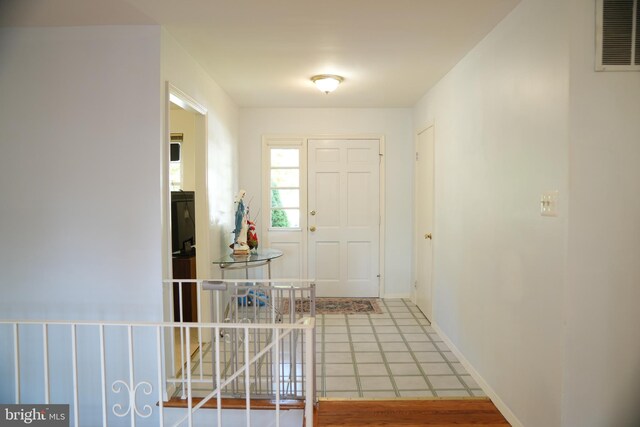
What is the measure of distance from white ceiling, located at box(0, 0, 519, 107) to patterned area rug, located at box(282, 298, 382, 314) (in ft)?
8.43

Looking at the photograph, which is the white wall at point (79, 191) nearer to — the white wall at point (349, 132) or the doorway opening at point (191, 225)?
the doorway opening at point (191, 225)

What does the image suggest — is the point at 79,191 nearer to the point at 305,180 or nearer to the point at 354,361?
the point at 354,361

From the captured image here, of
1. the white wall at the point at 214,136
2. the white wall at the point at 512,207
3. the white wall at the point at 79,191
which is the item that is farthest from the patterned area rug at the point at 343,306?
the white wall at the point at 79,191

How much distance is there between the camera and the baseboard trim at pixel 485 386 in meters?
2.45

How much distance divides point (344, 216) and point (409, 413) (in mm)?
3161

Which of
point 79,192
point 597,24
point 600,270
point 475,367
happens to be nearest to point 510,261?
point 600,270

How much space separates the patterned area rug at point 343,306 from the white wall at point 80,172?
238 centimetres

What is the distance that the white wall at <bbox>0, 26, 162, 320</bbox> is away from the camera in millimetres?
2721

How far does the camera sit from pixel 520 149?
2.39 metres

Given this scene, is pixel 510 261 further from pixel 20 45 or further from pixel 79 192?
pixel 20 45

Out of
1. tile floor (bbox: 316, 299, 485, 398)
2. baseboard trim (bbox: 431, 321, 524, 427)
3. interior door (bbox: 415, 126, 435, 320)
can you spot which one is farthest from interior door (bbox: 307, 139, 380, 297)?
baseboard trim (bbox: 431, 321, 524, 427)

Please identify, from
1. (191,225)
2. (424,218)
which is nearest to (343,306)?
(424,218)

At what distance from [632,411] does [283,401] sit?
6.12 ft

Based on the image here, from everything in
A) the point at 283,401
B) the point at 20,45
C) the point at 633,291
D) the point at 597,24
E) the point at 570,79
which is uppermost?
the point at 20,45
